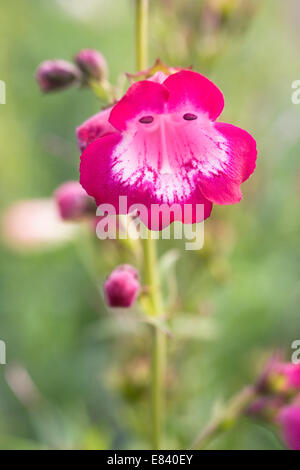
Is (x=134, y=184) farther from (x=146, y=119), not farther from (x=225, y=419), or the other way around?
(x=225, y=419)

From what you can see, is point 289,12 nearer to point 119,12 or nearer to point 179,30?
point 119,12

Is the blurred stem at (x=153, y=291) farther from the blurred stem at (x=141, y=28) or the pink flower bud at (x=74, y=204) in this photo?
the pink flower bud at (x=74, y=204)

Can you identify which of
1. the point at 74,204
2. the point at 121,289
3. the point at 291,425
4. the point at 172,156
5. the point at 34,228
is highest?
the point at 34,228

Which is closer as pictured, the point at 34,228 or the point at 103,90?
the point at 103,90

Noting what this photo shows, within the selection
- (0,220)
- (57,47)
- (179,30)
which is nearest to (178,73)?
(179,30)

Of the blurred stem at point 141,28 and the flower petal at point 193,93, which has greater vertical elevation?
the blurred stem at point 141,28

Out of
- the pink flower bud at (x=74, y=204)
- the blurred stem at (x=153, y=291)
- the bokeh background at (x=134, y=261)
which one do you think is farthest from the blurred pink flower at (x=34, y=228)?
the blurred stem at (x=153, y=291)

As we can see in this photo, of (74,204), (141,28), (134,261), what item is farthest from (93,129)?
(134,261)
